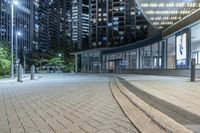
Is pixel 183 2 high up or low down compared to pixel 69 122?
up

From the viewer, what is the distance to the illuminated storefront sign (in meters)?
37.3

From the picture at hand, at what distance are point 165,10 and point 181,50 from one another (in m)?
12.6

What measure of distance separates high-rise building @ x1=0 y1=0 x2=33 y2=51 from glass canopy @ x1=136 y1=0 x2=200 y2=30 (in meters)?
64.9

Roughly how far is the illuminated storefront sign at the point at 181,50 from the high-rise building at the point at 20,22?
255 ft

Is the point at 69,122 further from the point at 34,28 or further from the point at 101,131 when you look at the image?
the point at 34,28

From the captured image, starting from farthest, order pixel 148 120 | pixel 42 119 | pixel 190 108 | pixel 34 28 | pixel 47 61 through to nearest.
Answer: pixel 34 28 → pixel 47 61 → pixel 190 108 → pixel 42 119 → pixel 148 120

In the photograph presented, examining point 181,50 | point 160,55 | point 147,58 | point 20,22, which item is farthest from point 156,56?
point 20,22

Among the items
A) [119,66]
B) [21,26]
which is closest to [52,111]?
[119,66]

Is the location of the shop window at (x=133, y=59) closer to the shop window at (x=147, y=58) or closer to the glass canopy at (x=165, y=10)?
the shop window at (x=147, y=58)

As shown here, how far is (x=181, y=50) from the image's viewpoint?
3819 cm

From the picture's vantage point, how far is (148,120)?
7.36 meters

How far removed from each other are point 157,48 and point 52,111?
47.3 meters

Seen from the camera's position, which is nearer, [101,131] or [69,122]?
[101,131]

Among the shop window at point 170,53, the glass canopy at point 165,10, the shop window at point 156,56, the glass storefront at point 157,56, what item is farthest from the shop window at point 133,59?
the shop window at point 170,53
